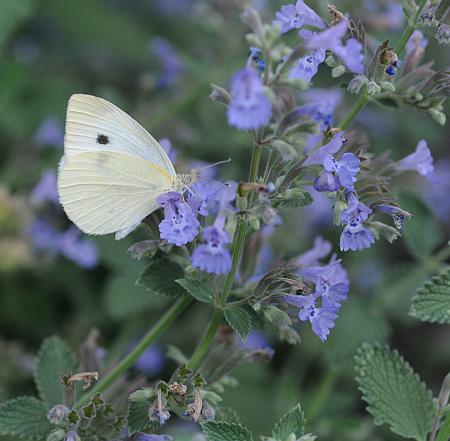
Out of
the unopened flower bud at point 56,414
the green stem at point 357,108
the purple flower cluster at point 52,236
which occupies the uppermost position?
A: the green stem at point 357,108

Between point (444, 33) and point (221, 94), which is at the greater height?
point (444, 33)

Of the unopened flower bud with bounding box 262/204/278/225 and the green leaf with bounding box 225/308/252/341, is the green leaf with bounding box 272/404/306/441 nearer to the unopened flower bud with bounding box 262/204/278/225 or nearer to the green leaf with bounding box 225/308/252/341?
the green leaf with bounding box 225/308/252/341

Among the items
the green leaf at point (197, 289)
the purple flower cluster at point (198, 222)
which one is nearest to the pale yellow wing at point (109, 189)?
the purple flower cluster at point (198, 222)

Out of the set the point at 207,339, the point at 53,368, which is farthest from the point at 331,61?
the point at 53,368

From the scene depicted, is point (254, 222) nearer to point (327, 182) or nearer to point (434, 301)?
point (327, 182)

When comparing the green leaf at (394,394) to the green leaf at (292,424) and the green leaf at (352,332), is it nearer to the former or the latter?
the green leaf at (292,424)

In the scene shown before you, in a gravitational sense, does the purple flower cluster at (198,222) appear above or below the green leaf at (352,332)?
above

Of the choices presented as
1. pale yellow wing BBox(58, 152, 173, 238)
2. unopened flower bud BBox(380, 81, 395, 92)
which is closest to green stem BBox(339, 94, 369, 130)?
unopened flower bud BBox(380, 81, 395, 92)
